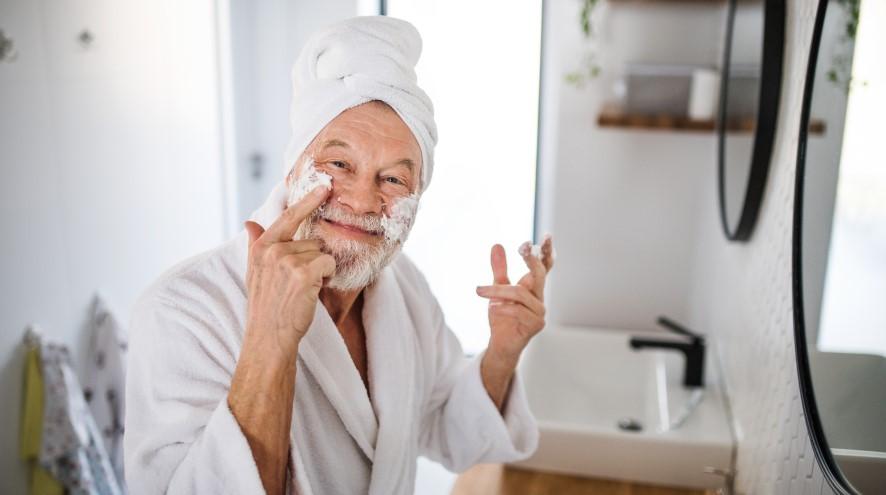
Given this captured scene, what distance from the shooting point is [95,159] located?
1.81m

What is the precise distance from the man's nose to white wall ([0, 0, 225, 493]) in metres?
1.07

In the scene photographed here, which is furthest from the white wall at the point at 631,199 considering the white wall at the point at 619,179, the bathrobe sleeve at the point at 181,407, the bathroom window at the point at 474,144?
the bathrobe sleeve at the point at 181,407

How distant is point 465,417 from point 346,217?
0.46m

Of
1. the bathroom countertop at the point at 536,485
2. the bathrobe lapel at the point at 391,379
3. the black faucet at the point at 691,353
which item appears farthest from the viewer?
the black faucet at the point at 691,353

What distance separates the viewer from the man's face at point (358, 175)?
0.90 meters

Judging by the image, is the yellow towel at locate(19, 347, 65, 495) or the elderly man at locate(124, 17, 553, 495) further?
the yellow towel at locate(19, 347, 65, 495)

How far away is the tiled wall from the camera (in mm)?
943

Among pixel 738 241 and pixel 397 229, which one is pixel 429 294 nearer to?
pixel 397 229

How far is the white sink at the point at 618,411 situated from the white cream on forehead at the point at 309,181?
35.1 inches

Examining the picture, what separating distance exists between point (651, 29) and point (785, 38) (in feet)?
3.35

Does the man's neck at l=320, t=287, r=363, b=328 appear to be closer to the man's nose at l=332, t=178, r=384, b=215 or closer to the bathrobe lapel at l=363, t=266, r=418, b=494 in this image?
the bathrobe lapel at l=363, t=266, r=418, b=494

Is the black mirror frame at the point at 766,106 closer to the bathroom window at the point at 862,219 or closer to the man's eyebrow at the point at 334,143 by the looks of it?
the bathroom window at the point at 862,219

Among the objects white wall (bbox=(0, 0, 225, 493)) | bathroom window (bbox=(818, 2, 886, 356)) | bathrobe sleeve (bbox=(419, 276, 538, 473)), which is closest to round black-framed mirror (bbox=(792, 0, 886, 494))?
bathroom window (bbox=(818, 2, 886, 356))

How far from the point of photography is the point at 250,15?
2.27 metres
